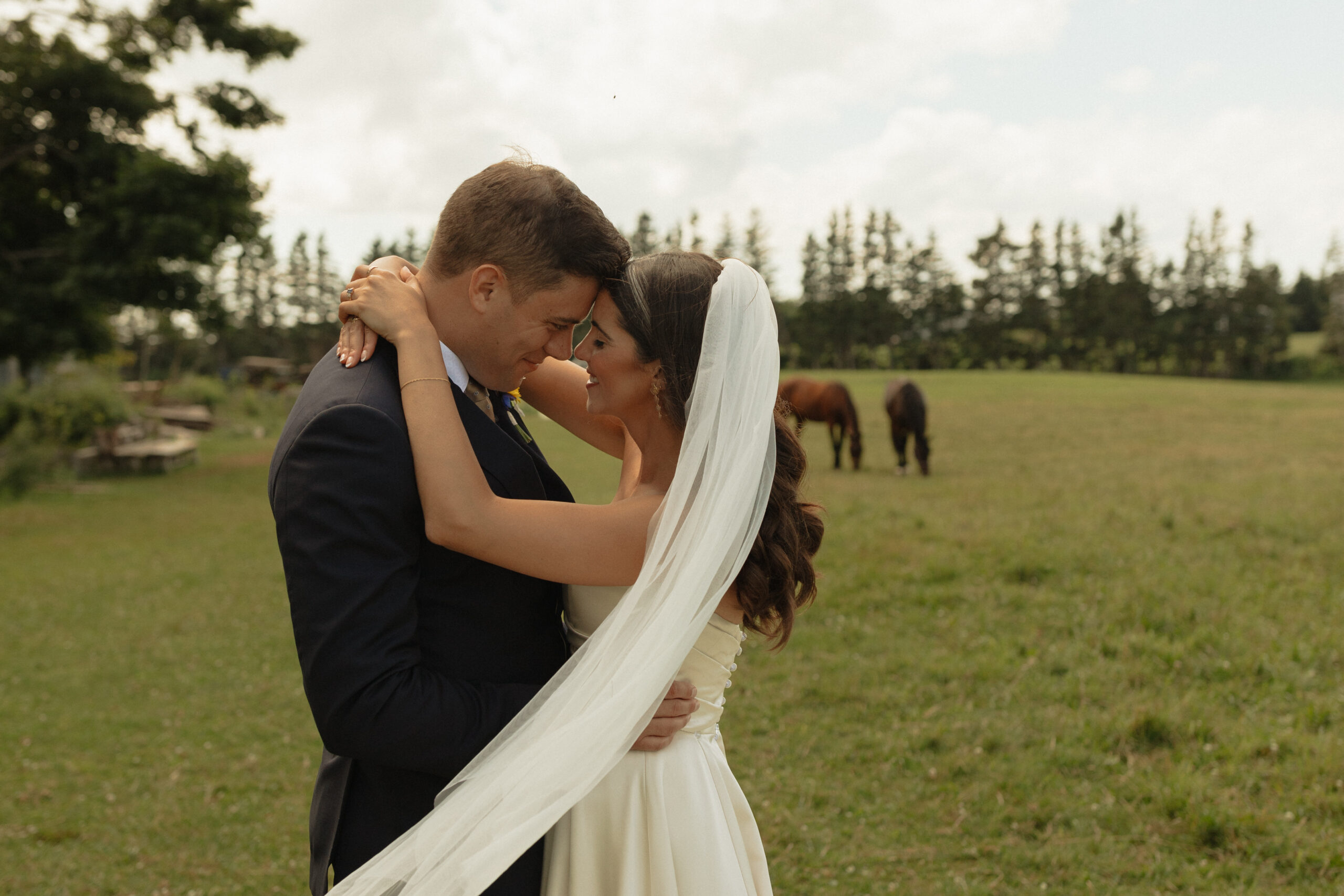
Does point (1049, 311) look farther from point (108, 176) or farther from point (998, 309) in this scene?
point (108, 176)

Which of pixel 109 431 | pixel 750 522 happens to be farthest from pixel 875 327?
pixel 750 522

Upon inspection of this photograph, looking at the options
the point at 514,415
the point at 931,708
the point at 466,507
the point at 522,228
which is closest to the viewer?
the point at 466,507

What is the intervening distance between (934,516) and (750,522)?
1054 centimetres

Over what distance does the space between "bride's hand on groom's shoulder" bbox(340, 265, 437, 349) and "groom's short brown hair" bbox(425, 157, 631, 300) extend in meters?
0.12

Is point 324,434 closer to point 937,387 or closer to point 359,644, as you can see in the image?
point 359,644

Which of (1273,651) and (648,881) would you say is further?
(1273,651)

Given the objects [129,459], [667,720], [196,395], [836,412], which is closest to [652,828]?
[667,720]

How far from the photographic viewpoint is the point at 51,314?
19500 millimetres

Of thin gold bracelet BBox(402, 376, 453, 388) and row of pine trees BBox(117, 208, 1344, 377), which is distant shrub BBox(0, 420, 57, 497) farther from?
row of pine trees BBox(117, 208, 1344, 377)

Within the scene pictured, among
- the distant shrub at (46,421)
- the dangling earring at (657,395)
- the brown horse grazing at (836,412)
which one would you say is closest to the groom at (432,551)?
the dangling earring at (657,395)

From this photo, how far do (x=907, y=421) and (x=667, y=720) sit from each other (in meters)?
16.6

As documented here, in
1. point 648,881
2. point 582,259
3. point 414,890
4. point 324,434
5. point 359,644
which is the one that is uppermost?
point 582,259

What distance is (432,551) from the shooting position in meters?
2.15

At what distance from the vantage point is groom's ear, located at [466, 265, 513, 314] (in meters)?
2.30
